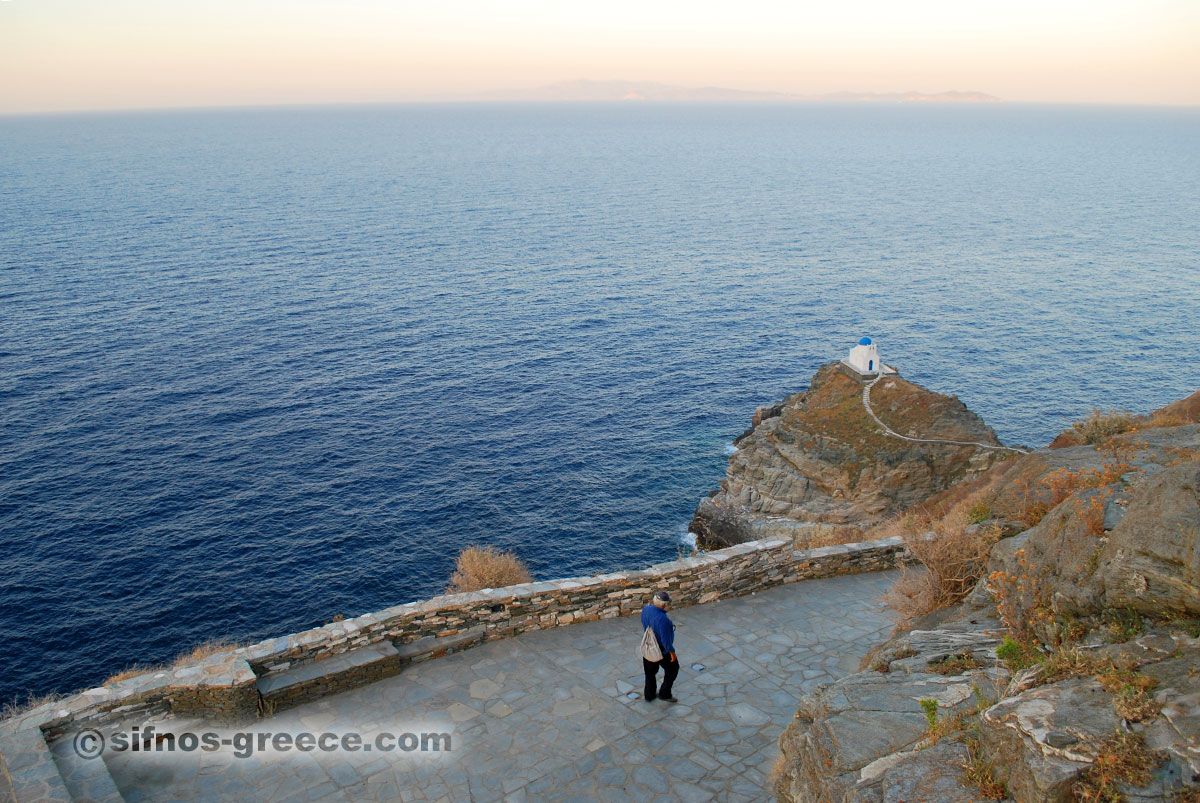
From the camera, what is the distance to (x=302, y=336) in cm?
5103

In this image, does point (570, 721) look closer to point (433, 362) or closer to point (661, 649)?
point (661, 649)

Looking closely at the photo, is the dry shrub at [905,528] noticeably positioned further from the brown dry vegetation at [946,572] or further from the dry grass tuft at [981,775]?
the dry grass tuft at [981,775]

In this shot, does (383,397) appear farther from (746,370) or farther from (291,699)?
(291,699)

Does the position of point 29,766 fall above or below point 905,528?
above

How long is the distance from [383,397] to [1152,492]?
4044cm

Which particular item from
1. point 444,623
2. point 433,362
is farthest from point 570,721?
point 433,362

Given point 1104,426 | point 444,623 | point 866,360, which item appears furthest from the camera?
point 866,360

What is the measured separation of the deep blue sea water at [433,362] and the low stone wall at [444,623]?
18.6m

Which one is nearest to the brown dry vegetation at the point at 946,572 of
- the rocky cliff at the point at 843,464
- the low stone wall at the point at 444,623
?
the low stone wall at the point at 444,623

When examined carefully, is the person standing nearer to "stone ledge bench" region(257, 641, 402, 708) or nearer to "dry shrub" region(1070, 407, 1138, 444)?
"stone ledge bench" region(257, 641, 402, 708)

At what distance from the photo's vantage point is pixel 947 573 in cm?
996

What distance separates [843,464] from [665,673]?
25.6 m

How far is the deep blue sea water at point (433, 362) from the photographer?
30656 millimetres

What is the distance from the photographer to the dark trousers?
31.7 feet
